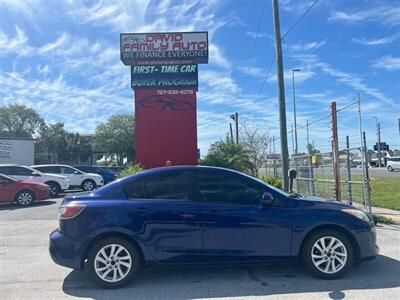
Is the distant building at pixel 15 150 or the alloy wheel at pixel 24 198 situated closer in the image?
the alloy wheel at pixel 24 198

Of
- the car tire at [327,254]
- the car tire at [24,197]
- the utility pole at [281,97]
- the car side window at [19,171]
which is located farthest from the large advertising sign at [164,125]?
the car tire at [327,254]

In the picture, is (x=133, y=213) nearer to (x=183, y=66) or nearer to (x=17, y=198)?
(x=17, y=198)

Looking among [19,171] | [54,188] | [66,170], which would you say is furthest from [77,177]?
[19,171]

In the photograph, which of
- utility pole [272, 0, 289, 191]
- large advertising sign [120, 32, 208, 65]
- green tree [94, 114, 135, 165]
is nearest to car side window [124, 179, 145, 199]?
utility pole [272, 0, 289, 191]

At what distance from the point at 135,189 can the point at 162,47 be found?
16.6 metres

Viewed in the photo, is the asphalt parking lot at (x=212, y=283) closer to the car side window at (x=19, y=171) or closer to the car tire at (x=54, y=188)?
the car side window at (x=19, y=171)

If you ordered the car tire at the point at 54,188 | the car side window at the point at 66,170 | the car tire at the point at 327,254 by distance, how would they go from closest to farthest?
the car tire at the point at 327,254
the car tire at the point at 54,188
the car side window at the point at 66,170

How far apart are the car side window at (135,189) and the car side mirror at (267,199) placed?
1661 mm

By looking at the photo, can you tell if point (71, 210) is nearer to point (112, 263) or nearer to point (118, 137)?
point (112, 263)

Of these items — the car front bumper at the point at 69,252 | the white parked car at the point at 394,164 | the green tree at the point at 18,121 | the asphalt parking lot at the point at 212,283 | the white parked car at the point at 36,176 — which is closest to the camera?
the asphalt parking lot at the point at 212,283

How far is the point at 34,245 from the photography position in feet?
28.0

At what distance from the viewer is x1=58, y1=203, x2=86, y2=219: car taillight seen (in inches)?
219

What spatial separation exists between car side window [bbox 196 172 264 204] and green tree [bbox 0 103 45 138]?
8012 cm

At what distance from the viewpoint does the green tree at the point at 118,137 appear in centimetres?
6775
